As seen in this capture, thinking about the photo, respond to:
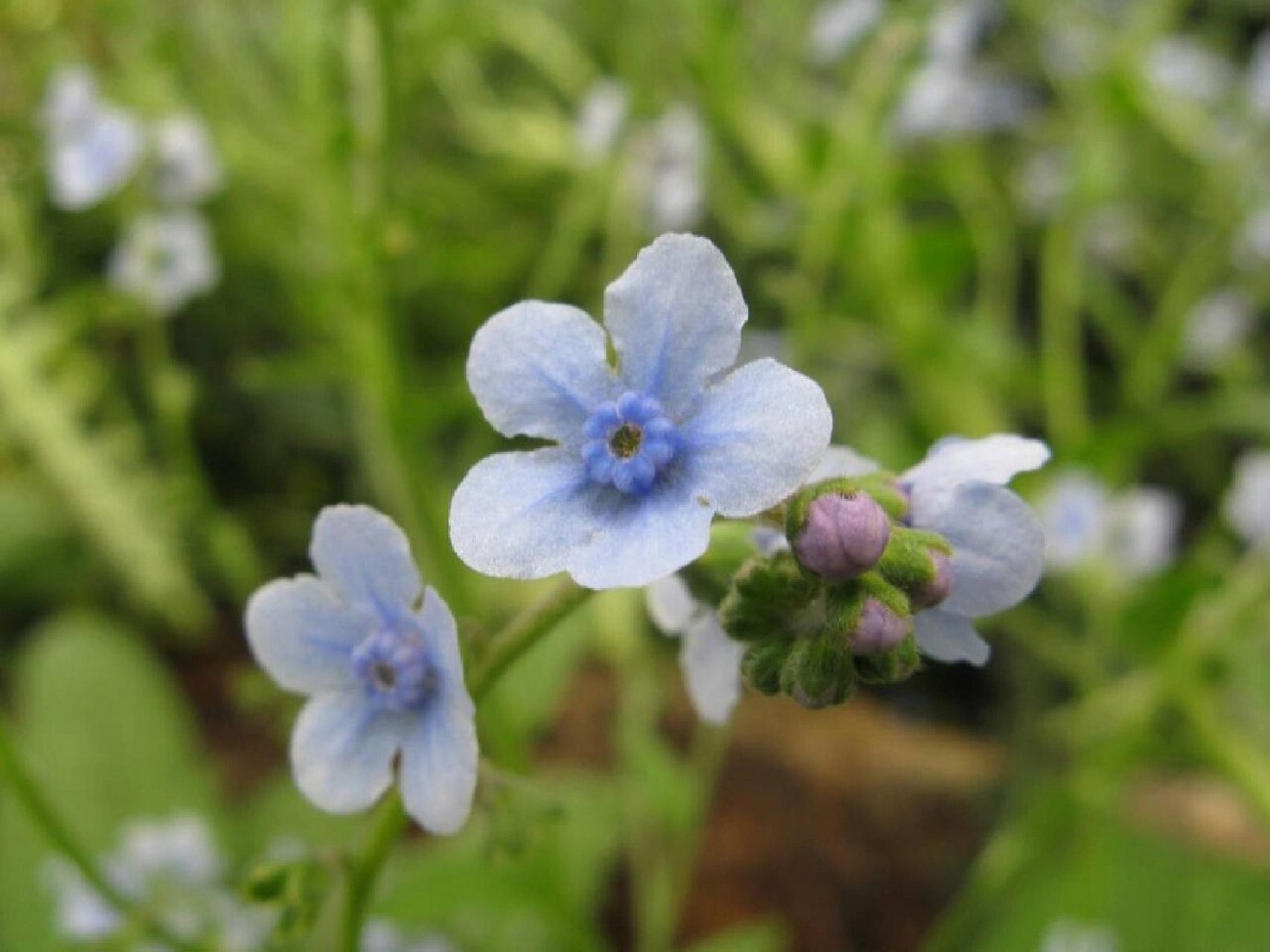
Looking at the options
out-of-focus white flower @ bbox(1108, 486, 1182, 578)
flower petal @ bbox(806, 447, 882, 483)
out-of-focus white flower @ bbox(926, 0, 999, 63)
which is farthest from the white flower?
flower petal @ bbox(806, 447, 882, 483)

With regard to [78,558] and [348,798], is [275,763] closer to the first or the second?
[78,558]

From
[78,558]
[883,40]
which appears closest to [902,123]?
[883,40]

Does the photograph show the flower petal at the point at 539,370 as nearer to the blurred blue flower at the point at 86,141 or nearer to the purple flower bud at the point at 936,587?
the purple flower bud at the point at 936,587

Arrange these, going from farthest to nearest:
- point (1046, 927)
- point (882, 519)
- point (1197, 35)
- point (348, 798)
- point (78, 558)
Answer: point (1197, 35) → point (78, 558) → point (1046, 927) → point (348, 798) → point (882, 519)

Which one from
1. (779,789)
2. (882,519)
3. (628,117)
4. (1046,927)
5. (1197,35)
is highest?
(882,519)

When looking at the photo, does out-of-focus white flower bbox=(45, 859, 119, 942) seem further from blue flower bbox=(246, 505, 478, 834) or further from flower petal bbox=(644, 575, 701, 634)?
flower petal bbox=(644, 575, 701, 634)

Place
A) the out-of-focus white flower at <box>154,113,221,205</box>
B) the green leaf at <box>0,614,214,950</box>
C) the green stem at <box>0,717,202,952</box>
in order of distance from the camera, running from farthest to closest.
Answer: the out-of-focus white flower at <box>154,113,221,205</box> < the green leaf at <box>0,614,214,950</box> < the green stem at <box>0,717,202,952</box>

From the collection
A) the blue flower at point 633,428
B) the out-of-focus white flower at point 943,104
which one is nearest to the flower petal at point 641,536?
the blue flower at point 633,428
